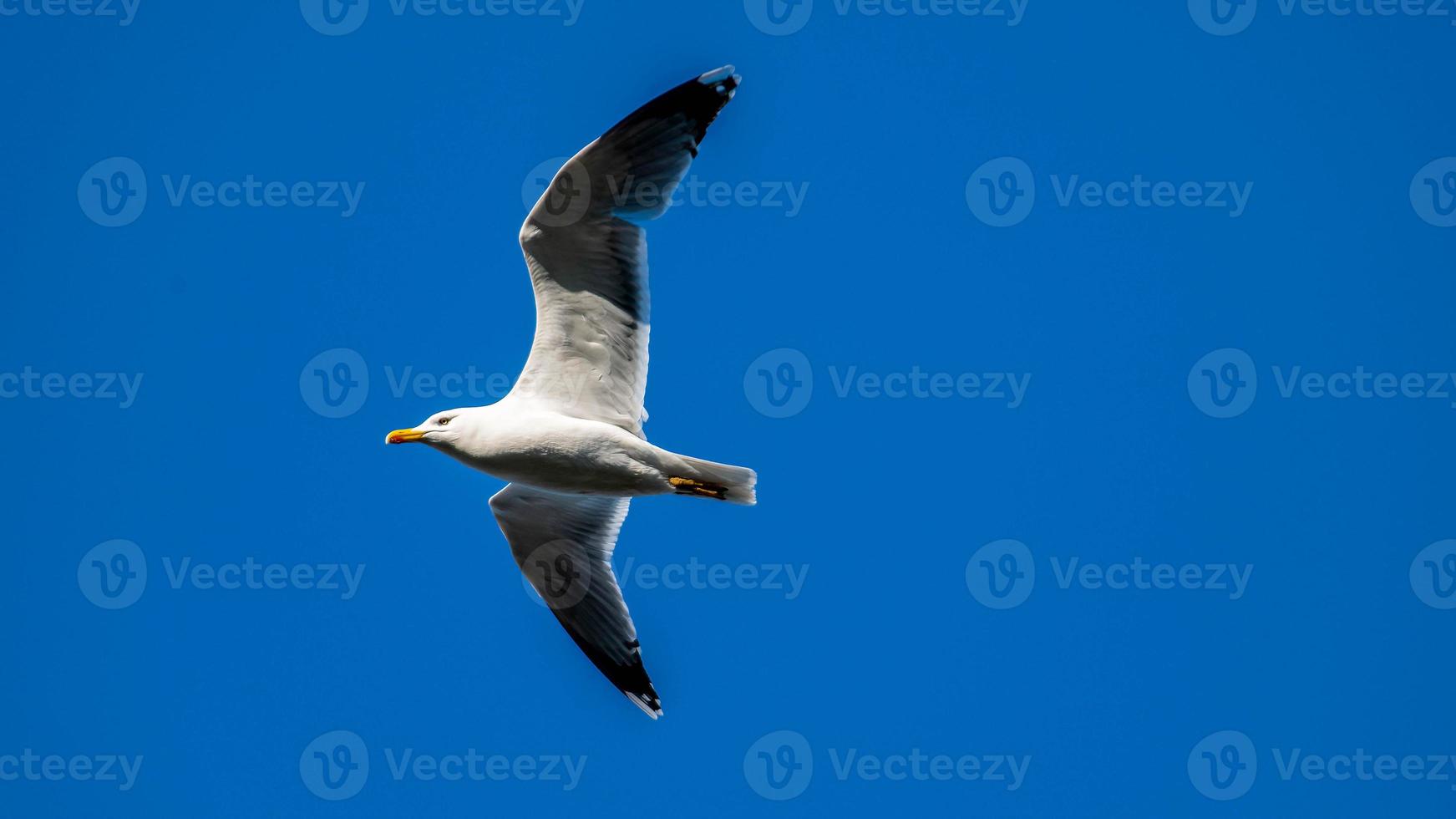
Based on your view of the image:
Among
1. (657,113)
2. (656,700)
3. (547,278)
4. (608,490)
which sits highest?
(657,113)

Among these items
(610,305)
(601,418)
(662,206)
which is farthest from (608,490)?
(662,206)

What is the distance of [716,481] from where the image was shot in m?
10.5

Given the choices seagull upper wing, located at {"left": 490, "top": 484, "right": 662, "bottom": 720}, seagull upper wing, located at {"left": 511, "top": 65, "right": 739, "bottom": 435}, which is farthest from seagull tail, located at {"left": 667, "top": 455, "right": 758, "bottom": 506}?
seagull upper wing, located at {"left": 490, "top": 484, "right": 662, "bottom": 720}

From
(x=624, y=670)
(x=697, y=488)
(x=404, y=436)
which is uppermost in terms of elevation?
(x=697, y=488)

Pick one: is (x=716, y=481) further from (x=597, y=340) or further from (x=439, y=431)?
(x=439, y=431)

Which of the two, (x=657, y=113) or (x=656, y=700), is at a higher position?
(x=657, y=113)

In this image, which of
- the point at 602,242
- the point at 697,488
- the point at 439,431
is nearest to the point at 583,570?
the point at 697,488

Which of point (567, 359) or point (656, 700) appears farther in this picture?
point (656, 700)

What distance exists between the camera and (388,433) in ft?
33.9

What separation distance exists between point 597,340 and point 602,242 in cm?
66

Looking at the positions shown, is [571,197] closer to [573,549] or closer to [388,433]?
[388,433]

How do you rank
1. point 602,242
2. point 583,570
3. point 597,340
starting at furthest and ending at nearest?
1. point 583,570
2. point 597,340
3. point 602,242

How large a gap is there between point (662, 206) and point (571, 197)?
0.57 metres

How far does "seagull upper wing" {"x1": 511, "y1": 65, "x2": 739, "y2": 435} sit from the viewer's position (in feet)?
33.2
